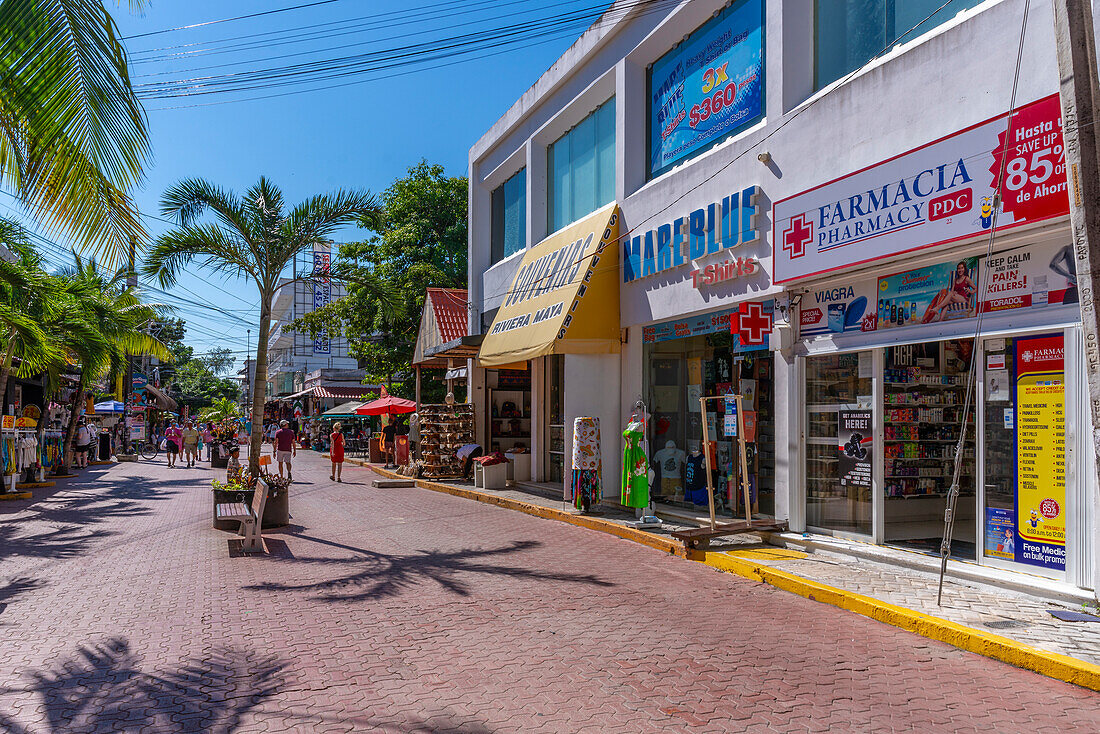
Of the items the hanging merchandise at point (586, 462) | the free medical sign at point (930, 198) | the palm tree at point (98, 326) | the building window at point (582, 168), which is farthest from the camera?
the palm tree at point (98, 326)

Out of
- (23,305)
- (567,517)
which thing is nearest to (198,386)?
(23,305)

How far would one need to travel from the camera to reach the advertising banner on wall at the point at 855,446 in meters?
9.20

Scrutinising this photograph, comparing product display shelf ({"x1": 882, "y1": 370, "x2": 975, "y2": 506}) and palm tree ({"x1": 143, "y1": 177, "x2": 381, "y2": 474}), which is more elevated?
palm tree ({"x1": 143, "y1": 177, "x2": 381, "y2": 474})

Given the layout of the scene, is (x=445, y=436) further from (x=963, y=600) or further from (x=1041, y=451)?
(x=1041, y=451)

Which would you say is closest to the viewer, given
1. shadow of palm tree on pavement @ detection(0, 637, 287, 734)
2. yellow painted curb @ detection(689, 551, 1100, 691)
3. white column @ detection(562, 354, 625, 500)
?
shadow of palm tree on pavement @ detection(0, 637, 287, 734)

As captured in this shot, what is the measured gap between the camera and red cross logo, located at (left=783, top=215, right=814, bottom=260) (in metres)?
9.60

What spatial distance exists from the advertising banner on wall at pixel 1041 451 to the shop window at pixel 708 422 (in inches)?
143

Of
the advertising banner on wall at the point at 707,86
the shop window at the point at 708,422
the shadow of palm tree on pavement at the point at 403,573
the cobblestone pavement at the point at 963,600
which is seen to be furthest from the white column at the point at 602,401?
the cobblestone pavement at the point at 963,600

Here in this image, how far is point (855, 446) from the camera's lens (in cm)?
936

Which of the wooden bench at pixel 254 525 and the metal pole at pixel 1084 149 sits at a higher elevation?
the metal pole at pixel 1084 149

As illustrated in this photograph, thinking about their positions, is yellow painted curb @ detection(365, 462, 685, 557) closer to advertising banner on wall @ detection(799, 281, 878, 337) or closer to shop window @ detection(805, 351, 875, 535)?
shop window @ detection(805, 351, 875, 535)

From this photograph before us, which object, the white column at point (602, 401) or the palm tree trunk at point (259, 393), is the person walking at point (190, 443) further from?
the white column at point (602, 401)

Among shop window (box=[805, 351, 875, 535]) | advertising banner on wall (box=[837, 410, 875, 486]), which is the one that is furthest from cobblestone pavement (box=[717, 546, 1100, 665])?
advertising banner on wall (box=[837, 410, 875, 486])

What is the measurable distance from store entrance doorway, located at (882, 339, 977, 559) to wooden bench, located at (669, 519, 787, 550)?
1.40 meters
